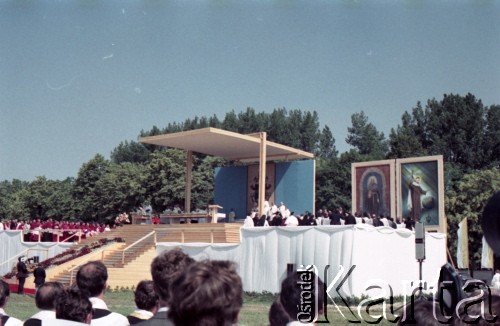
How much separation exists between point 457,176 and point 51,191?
48498 millimetres

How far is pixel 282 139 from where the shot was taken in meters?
85.2

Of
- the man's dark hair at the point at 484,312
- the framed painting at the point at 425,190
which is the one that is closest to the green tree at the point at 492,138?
the framed painting at the point at 425,190

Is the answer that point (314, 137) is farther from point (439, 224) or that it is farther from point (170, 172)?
point (439, 224)

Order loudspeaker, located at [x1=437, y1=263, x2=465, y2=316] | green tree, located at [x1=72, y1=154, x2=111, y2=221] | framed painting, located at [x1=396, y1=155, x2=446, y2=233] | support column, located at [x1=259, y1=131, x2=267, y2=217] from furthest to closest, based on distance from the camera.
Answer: green tree, located at [x1=72, y1=154, x2=111, y2=221] < support column, located at [x1=259, y1=131, x2=267, y2=217] < framed painting, located at [x1=396, y1=155, x2=446, y2=233] < loudspeaker, located at [x1=437, y1=263, x2=465, y2=316]

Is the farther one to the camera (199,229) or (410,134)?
(410,134)

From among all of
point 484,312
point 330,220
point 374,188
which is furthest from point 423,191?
point 484,312

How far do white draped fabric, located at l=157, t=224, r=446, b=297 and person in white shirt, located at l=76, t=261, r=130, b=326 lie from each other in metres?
16.7

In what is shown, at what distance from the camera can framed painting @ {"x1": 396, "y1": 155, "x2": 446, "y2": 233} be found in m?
32.1

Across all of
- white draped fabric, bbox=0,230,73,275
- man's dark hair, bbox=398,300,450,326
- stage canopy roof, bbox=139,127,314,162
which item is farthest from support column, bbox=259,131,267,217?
man's dark hair, bbox=398,300,450,326

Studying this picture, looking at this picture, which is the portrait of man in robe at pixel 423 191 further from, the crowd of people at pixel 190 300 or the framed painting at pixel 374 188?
the crowd of people at pixel 190 300

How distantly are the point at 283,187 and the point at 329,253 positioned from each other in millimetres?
14811

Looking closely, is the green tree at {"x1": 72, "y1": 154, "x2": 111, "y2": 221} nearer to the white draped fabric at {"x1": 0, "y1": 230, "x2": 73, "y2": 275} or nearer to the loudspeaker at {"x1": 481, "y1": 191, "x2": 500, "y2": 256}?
the white draped fabric at {"x1": 0, "y1": 230, "x2": 73, "y2": 275}

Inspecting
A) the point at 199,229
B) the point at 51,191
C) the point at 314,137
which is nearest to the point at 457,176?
the point at 314,137

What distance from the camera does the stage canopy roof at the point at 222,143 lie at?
1251 inches
